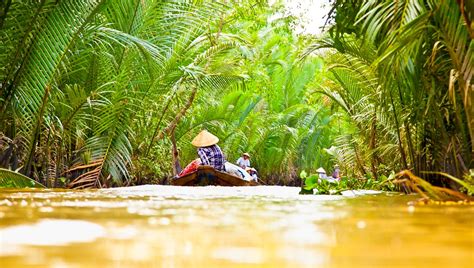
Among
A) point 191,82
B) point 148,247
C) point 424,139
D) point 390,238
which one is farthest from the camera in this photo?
point 191,82

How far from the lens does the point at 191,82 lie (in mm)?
12992

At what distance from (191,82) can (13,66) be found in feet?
21.2

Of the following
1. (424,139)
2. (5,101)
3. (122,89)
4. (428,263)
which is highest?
(122,89)

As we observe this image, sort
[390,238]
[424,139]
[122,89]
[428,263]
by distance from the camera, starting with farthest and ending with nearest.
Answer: [122,89] → [424,139] → [390,238] → [428,263]

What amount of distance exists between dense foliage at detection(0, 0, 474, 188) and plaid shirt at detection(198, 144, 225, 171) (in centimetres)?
81

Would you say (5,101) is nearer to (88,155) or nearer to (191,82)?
(88,155)

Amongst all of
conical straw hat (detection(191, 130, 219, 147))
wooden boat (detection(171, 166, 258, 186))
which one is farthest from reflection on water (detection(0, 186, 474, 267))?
conical straw hat (detection(191, 130, 219, 147))

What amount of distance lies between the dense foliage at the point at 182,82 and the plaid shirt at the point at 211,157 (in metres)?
0.81

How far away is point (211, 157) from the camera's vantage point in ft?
44.4

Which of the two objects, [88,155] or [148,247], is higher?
[88,155]

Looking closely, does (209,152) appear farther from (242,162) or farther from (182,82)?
(242,162)

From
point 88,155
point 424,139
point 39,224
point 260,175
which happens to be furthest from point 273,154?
point 39,224

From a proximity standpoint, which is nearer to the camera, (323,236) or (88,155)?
(323,236)

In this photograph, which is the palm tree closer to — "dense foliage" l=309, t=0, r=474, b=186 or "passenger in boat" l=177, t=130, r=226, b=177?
"passenger in boat" l=177, t=130, r=226, b=177
